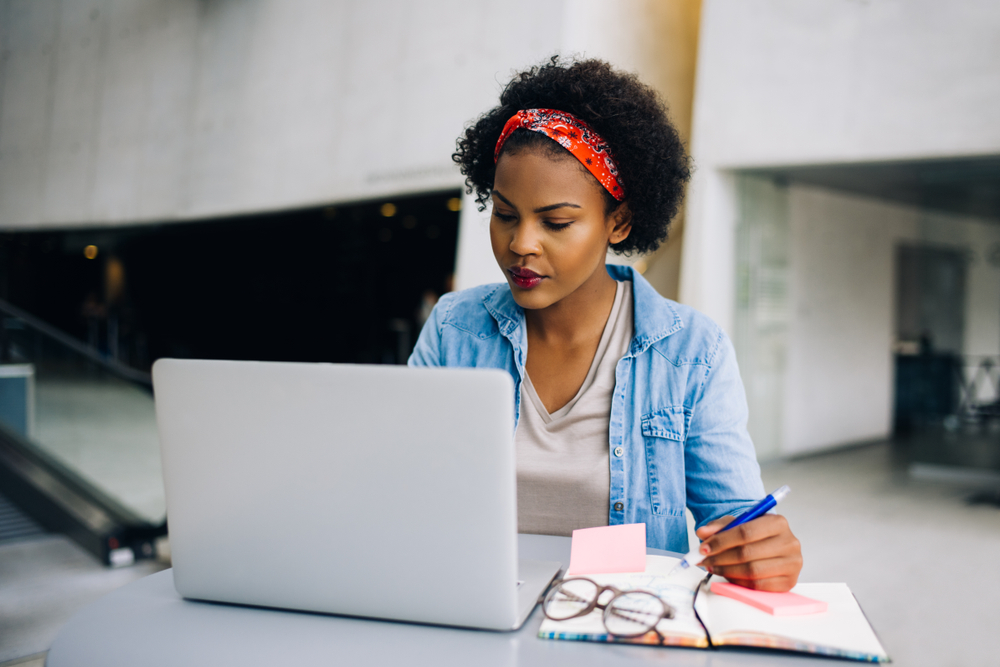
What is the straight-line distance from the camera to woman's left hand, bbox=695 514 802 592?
0.81 m

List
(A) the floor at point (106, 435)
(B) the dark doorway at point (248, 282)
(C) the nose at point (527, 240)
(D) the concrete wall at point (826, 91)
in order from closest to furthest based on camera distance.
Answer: (C) the nose at point (527, 240) < (A) the floor at point (106, 435) < (D) the concrete wall at point (826, 91) < (B) the dark doorway at point (248, 282)

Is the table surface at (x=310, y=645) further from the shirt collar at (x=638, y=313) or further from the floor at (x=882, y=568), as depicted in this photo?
the floor at (x=882, y=568)

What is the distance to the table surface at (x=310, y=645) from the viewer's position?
70 centimetres

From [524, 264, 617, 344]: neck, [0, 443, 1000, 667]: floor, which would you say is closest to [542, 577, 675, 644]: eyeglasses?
[524, 264, 617, 344]: neck

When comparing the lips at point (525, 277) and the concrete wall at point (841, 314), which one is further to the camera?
the concrete wall at point (841, 314)

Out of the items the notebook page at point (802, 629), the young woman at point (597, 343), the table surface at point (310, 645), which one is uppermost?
the young woman at point (597, 343)

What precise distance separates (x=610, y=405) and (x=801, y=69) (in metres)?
4.83

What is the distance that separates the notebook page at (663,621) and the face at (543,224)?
1.67 ft

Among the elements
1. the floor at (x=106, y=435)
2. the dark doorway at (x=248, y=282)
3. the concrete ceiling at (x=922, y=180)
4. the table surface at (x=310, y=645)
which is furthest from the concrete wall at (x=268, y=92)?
the table surface at (x=310, y=645)

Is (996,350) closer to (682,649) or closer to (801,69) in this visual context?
(801,69)

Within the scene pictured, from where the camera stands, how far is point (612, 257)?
637 cm

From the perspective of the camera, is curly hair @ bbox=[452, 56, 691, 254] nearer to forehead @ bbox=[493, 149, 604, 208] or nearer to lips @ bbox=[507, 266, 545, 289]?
forehead @ bbox=[493, 149, 604, 208]

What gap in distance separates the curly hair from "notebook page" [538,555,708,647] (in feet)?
2.34

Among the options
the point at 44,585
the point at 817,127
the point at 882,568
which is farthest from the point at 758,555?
the point at 817,127
